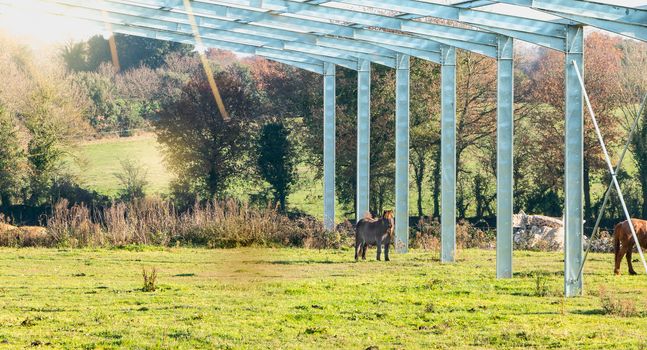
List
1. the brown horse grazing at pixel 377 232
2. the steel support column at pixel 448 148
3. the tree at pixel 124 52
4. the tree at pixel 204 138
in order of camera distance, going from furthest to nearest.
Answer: the tree at pixel 124 52
the tree at pixel 204 138
the brown horse grazing at pixel 377 232
the steel support column at pixel 448 148

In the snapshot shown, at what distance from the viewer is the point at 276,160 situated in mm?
37906

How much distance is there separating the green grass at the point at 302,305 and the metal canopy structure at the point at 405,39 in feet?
4.64

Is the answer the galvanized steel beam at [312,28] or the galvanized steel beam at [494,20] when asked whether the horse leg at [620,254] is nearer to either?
the galvanized steel beam at [494,20]

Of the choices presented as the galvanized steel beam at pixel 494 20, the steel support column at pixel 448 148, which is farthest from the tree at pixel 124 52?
the galvanized steel beam at pixel 494 20

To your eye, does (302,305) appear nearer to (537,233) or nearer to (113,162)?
(537,233)

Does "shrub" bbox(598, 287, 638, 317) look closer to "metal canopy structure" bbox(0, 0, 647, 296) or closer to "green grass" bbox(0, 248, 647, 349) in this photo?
"green grass" bbox(0, 248, 647, 349)

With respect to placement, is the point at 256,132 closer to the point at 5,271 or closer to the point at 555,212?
the point at 555,212

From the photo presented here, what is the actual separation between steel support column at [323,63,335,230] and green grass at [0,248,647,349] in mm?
5128

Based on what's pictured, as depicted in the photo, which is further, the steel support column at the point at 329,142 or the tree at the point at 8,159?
the tree at the point at 8,159

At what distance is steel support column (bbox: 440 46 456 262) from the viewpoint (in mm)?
20672

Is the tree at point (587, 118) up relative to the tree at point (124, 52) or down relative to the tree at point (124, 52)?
down

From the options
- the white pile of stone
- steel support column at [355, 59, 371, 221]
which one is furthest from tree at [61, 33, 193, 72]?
steel support column at [355, 59, 371, 221]

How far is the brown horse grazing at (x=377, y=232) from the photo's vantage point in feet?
68.7

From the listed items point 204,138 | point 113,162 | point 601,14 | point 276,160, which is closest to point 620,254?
point 601,14
